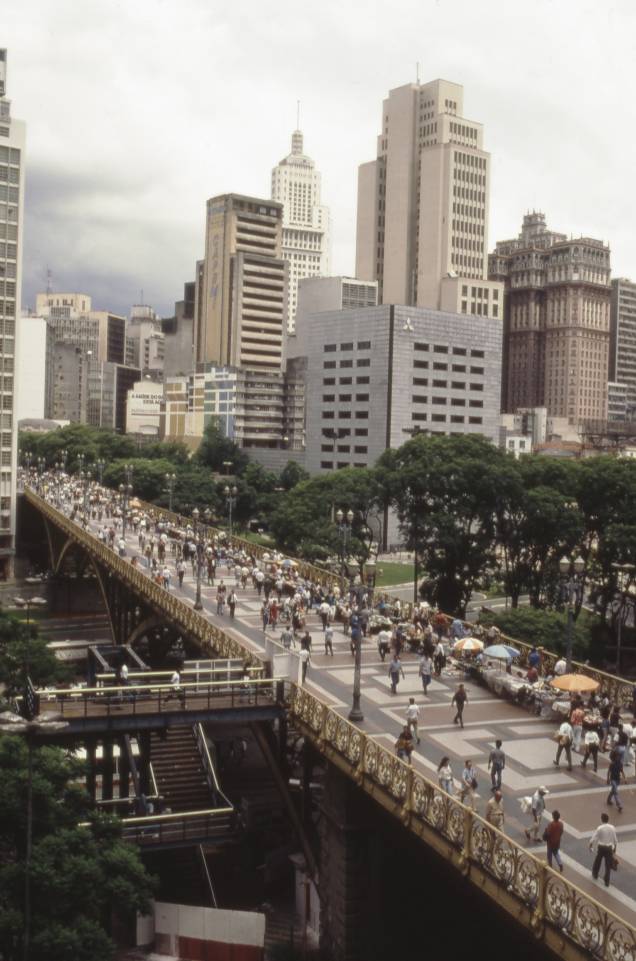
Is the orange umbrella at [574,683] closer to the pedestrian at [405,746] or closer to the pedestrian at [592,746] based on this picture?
the pedestrian at [592,746]

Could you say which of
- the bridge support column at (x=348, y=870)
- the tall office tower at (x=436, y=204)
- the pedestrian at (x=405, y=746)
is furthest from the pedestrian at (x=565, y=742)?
the tall office tower at (x=436, y=204)

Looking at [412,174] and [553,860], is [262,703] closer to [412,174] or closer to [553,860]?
[553,860]

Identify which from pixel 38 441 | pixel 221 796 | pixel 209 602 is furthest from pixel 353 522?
pixel 38 441

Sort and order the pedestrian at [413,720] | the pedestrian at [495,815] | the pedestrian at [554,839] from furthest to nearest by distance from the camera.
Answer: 1. the pedestrian at [413,720]
2. the pedestrian at [495,815]
3. the pedestrian at [554,839]

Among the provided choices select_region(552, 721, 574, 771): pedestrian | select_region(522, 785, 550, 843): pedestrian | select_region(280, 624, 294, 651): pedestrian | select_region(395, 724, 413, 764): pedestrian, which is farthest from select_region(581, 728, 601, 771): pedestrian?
select_region(280, 624, 294, 651): pedestrian

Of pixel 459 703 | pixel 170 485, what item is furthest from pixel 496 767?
pixel 170 485

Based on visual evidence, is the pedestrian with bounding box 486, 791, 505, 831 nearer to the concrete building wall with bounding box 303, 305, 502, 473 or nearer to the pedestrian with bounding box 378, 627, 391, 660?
the pedestrian with bounding box 378, 627, 391, 660
